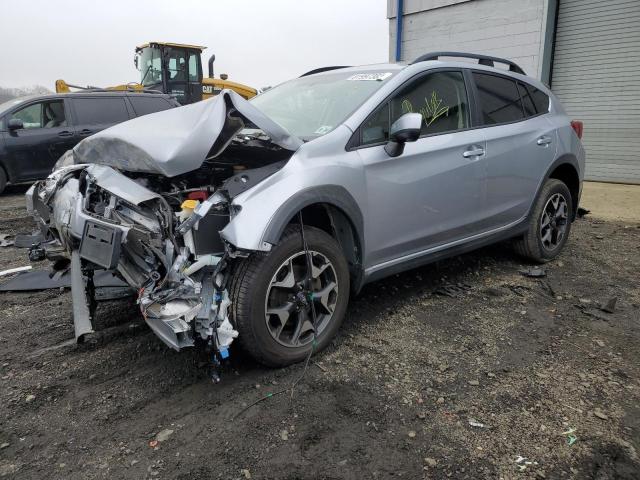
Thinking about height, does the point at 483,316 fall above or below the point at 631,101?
below

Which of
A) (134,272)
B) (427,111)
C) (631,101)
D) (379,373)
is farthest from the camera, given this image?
(631,101)

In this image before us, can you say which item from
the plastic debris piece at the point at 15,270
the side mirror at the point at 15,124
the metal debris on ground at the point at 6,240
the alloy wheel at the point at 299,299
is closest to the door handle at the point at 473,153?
the alloy wheel at the point at 299,299

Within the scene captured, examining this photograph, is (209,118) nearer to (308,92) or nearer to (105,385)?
(308,92)

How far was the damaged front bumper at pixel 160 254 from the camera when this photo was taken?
2.48 m

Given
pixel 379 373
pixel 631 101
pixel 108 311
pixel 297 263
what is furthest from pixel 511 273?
pixel 631 101

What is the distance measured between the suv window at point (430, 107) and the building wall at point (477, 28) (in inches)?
271

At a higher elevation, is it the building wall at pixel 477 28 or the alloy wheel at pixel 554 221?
the building wall at pixel 477 28

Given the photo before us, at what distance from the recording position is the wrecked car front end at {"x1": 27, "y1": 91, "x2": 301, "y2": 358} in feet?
8.19

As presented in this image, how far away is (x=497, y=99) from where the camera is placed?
4172mm

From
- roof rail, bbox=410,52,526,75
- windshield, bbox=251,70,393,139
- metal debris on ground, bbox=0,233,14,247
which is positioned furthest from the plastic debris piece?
roof rail, bbox=410,52,526,75

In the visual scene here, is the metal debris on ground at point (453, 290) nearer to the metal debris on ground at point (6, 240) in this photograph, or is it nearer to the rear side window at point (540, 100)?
the rear side window at point (540, 100)

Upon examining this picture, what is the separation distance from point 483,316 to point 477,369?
2.63 ft

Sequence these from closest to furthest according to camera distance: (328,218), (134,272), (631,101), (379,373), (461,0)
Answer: (134,272) < (379,373) < (328,218) < (631,101) < (461,0)

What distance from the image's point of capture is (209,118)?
105 inches
